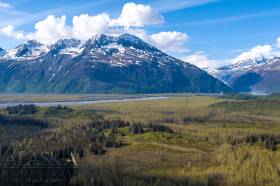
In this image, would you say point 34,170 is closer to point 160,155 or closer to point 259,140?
point 160,155

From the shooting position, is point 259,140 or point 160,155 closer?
point 160,155

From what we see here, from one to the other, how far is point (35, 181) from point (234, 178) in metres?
47.3

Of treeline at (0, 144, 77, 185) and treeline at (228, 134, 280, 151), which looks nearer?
treeline at (0, 144, 77, 185)

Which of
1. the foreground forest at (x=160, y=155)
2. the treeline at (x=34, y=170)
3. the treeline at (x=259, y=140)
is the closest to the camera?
the treeline at (x=34, y=170)

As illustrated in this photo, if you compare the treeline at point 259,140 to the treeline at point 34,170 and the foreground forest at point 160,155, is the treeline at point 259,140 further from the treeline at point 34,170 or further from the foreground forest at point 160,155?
the treeline at point 34,170

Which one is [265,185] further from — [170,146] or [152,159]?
[170,146]

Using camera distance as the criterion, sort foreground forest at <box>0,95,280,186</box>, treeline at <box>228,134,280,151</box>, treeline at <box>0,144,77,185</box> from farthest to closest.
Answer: treeline at <box>228,134,280,151</box> → foreground forest at <box>0,95,280,186</box> → treeline at <box>0,144,77,185</box>

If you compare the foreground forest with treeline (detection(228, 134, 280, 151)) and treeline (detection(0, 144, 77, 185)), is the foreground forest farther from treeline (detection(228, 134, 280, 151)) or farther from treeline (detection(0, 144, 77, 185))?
treeline (detection(0, 144, 77, 185))

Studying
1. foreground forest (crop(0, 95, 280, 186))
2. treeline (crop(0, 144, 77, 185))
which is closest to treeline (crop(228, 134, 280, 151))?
foreground forest (crop(0, 95, 280, 186))

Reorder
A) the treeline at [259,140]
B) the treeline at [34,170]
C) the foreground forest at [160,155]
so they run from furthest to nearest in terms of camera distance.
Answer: the treeline at [259,140], the foreground forest at [160,155], the treeline at [34,170]

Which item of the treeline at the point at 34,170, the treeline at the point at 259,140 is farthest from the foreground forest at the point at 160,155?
the treeline at the point at 34,170

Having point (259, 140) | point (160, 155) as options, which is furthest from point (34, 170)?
point (259, 140)

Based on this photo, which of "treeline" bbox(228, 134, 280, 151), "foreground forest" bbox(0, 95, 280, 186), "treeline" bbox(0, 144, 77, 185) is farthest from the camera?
"treeline" bbox(228, 134, 280, 151)

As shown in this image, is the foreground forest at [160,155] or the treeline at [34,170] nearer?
the treeline at [34,170]
